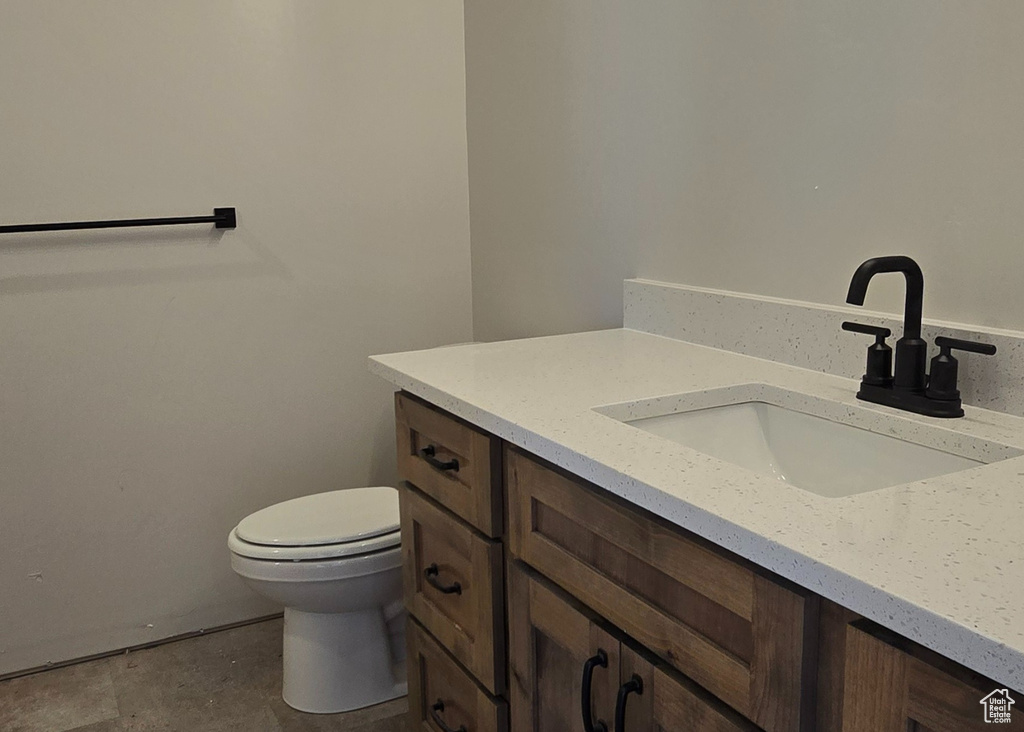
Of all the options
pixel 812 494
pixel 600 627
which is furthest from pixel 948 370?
pixel 600 627

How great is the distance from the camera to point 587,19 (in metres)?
1.96

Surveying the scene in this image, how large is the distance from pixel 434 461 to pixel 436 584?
207mm

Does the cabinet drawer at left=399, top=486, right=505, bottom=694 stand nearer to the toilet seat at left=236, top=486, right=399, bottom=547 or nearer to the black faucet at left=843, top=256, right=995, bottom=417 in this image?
the toilet seat at left=236, top=486, right=399, bottom=547

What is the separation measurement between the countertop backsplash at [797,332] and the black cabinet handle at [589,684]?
59cm

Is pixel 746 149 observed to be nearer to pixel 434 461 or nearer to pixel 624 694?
pixel 434 461

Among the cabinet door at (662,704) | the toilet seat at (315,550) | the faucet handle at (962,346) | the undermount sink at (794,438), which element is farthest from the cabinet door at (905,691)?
the toilet seat at (315,550)

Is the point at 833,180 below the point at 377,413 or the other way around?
the other way around

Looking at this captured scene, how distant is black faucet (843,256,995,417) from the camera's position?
118 cm

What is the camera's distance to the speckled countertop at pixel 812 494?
69 cm

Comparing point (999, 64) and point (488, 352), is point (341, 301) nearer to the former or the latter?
point (488, 352)

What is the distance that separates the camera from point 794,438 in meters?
1.34

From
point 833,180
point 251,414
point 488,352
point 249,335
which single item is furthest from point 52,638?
point 833,180

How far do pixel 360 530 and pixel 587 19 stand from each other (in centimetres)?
115

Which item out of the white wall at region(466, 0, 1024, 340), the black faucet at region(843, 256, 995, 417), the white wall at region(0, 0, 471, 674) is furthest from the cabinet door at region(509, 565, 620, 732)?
the white wall at region(0, 0, 471, 674)
